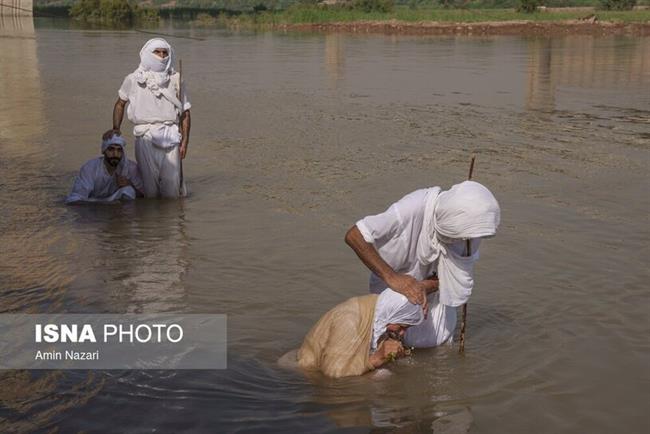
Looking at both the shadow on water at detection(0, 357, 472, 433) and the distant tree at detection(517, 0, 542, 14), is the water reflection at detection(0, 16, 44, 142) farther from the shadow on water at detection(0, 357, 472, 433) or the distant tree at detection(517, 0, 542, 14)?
the distant tree at detection(517, 0, 542, 14)

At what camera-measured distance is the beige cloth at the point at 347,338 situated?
3908 mm

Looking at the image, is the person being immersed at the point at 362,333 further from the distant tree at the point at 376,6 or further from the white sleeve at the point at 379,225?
the distant tree at the point at 376,6

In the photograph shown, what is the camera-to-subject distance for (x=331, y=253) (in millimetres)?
6352

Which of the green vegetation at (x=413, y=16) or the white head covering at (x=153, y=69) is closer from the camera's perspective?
the white head covering at (x=153, y=69)

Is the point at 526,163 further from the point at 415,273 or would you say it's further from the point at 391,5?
the point at 391,5

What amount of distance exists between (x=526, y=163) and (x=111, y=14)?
45869 millimetres

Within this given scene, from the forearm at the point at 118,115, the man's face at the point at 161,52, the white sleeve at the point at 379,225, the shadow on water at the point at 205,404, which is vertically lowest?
the shadow on water at the point at 205,404

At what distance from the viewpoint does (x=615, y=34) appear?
37.3 metres

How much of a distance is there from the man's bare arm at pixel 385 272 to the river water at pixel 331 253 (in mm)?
481

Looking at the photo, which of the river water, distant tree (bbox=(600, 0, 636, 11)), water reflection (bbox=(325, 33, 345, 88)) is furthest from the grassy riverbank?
the river water

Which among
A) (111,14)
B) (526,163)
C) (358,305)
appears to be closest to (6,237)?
(358,305)

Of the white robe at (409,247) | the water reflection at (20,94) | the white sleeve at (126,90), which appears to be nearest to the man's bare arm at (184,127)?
the white sleeve at (126,90)

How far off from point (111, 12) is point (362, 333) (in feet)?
166

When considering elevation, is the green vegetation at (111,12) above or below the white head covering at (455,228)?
above
